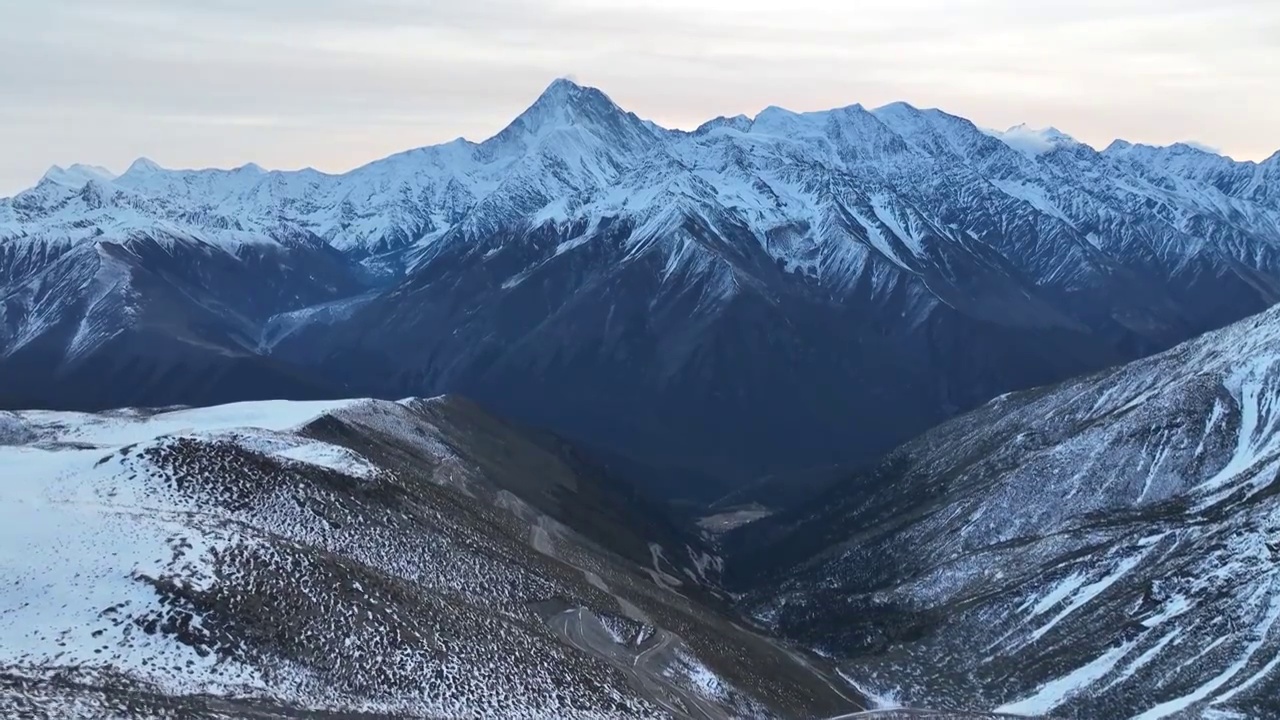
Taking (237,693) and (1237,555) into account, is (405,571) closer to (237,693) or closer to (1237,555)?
(237,693)

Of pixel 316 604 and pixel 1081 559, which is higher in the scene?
pixel 316 604

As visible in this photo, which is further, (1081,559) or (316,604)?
(1081,559)

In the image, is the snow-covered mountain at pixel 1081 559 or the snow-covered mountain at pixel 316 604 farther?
the snow-covered mountain at pixel 1081 559

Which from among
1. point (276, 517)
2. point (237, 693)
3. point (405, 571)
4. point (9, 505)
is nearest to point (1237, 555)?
point (405, 571)
